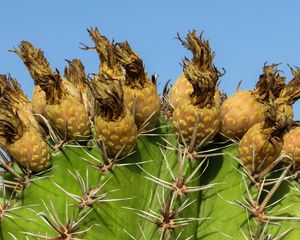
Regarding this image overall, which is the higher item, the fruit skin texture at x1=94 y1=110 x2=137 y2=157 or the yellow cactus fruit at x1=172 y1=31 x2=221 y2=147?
the yellow cactus fruit at x1=172 y1=31 x2=221 y2=147

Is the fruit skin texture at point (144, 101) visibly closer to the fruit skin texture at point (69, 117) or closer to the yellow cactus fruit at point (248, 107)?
the fruit skin texture at point (69, 117)

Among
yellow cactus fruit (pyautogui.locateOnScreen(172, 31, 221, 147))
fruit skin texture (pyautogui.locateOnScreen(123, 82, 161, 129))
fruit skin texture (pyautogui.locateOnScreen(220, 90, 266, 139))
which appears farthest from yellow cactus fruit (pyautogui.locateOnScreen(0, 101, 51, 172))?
fruit skin texture (pyautogui.locateOnScreen(220, 90, 266, 139))

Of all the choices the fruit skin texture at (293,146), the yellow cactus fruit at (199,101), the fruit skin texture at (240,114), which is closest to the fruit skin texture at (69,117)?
the yellow cactus fruit at (199,101)

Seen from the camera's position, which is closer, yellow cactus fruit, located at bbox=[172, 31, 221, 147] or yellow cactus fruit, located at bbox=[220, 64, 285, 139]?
yellow cactus fruit, located at bbox=[172, 31, 221, 147]

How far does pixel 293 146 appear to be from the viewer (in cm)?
339

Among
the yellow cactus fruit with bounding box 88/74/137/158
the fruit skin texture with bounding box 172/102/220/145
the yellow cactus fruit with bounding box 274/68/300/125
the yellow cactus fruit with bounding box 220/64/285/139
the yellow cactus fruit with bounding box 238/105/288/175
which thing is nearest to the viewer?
the yellow cactus fruit with bounding box 88/74/137/158

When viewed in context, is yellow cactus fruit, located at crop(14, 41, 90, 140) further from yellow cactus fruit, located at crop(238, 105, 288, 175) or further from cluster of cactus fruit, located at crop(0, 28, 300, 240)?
yellow cactus fruit, located at crop(238, 105, 288, 175)

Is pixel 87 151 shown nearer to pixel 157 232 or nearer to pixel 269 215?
pixel 157 232

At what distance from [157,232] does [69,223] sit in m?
0.42

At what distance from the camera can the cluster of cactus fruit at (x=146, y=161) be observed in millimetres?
3068

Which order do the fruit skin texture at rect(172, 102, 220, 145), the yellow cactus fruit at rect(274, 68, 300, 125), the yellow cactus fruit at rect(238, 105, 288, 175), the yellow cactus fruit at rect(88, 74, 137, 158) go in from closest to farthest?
the yellow cactus fruit at rect(88, 74, 137, 158)
the yellow cactus fruit at rect(238, 105, 288, 175)
the fruit skin texture at rect(172, 102, 220, 145)
the yellow cactus fruit at rect(274, 68, 300, 125)

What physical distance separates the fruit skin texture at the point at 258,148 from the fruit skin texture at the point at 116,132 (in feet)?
1.87

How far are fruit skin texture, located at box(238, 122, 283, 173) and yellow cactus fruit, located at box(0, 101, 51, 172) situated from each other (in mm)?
1002

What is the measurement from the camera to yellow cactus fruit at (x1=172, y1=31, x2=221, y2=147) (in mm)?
3133
